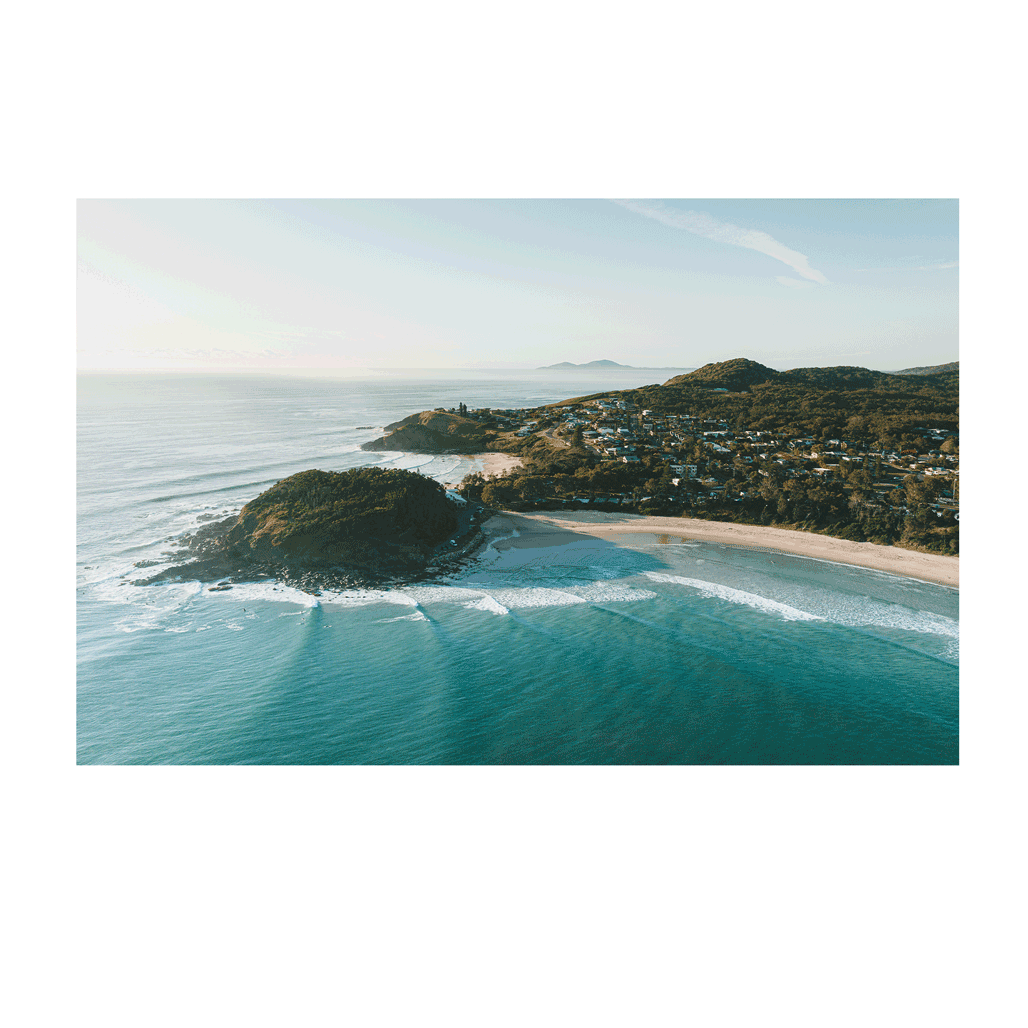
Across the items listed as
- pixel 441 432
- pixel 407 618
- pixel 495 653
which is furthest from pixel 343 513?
pixel 441 432

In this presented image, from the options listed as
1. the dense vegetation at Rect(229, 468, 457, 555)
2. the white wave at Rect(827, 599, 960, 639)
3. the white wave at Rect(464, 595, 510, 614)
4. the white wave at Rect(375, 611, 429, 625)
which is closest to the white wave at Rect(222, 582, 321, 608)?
the dense vegetation at Rect(229, 468, 457, 555)

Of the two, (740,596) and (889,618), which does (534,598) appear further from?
(889,618)

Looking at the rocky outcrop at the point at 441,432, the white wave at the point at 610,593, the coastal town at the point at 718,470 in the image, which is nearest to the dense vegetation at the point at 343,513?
the coastal town at the point at 718,470

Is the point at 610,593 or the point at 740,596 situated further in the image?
the point at 610,593

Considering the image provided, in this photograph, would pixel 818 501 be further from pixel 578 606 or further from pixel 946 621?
pixel 578 606

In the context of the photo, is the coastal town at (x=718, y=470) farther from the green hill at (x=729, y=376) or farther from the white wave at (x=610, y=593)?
the white wave at (x=610, y=593)

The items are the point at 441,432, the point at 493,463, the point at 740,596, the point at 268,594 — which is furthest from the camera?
the point at 441,432
